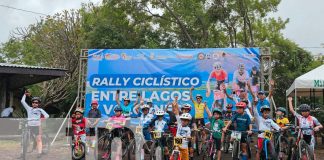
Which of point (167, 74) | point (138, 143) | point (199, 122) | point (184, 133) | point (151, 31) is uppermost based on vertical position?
point (151, 31)

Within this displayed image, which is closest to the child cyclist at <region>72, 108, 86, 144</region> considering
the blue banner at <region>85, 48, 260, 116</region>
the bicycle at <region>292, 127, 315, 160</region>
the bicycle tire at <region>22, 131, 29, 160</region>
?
the bicycle tire at <region>22, 131, 29, 160</region>

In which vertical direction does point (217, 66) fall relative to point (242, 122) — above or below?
above

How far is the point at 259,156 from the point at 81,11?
20464 millimetres

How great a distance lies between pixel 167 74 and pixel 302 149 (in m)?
6.11

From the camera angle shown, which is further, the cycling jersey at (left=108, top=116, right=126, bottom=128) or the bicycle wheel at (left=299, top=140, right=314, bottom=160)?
the cycling jersey at (left=108, top=116, right=126, bottom=128)

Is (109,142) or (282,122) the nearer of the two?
(109,142)

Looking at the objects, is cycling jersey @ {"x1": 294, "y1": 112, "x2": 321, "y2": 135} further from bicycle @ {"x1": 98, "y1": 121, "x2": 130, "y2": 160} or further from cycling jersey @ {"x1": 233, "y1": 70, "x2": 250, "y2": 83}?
bicycle @ {"x1": 98, "y1": 121, "x2": 130, "y2": 160}

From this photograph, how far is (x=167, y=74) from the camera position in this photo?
1412 centimetres

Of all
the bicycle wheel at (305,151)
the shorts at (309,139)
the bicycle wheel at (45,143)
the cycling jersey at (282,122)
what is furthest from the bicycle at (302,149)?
the bicycle wheel at (45,143)

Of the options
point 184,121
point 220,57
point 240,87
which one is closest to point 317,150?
point 240,87

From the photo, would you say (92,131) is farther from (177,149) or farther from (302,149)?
(302,149)

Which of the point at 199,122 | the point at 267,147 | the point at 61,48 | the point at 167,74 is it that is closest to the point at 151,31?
the point at 61,48

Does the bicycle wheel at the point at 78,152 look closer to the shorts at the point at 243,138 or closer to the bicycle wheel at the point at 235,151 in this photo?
the bicycle wheel at the point at 235,151

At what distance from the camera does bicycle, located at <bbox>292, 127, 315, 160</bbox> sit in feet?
29.4
